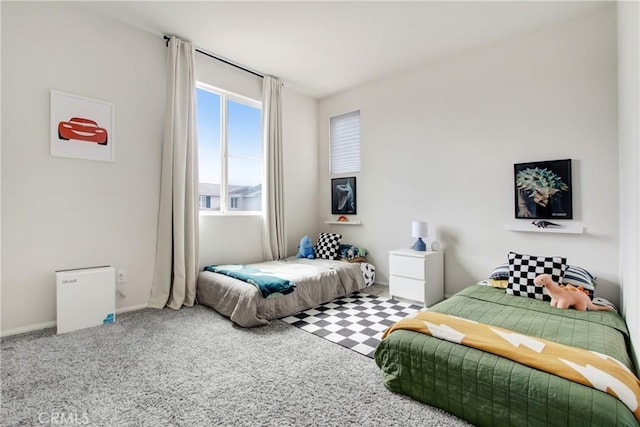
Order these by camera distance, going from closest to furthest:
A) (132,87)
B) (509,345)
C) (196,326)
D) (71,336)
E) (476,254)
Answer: (509,345)
(71,336)
(196,326)
(132,87)
(476,254)

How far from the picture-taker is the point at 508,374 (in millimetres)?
1402

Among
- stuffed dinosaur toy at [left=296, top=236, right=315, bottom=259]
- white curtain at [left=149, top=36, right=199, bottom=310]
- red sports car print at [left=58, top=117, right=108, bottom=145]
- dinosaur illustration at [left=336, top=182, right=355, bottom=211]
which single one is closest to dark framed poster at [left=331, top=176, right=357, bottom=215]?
dinosaur illustration at [left=336, top=182, right=355, bottom=211]

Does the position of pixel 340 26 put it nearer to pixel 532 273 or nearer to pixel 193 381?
pixel 532 273

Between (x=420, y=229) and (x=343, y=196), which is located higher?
(x=343, y=196)

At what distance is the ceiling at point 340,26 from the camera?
274cm

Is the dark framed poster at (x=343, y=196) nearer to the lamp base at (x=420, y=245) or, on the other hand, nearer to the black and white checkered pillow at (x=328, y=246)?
the black and white checkered pillow at (x=328, y=246)

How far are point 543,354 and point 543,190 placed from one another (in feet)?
7.01

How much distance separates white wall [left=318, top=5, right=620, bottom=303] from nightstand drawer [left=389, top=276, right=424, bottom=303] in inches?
22.3

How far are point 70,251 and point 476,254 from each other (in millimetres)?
4216

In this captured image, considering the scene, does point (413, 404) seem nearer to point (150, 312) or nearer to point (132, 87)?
point (150, 312)

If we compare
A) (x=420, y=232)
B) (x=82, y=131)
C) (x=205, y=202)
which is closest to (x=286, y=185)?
(x=205, y=202)

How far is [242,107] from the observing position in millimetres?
4168

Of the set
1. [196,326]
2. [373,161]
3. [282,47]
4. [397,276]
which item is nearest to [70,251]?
[196,326]

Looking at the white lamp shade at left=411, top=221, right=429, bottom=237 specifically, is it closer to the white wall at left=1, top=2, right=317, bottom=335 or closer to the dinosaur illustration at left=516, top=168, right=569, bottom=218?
the dinosaur illustration at left=516, top=168, right=569, bottom=218
